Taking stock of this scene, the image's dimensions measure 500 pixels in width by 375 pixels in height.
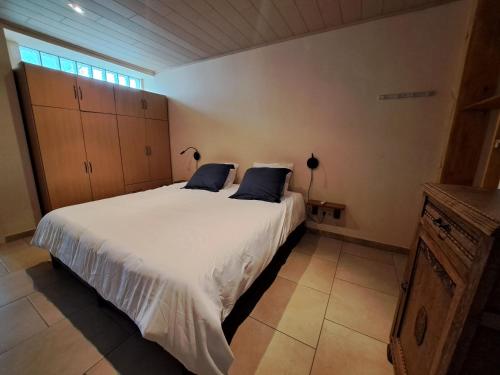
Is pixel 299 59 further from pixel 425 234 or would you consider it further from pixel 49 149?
pixel 49 149

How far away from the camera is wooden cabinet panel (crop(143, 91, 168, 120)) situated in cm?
331

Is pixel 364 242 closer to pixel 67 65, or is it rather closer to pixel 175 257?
pixel 175 257

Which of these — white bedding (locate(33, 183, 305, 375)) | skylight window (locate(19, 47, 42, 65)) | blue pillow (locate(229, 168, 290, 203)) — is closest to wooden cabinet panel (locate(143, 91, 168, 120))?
skylight window (locate(19, 47, 42, 65))

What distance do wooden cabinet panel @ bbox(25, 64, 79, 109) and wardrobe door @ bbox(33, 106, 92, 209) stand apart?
0.08m

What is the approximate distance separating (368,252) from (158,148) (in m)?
3.53

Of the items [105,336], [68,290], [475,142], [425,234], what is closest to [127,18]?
[68,290]

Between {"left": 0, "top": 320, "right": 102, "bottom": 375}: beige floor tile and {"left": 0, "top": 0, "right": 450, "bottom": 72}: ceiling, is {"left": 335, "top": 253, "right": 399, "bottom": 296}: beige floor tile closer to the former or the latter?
{"left": 0, "top": 320, "right": 102, "bottom": 375}: beige floor tile

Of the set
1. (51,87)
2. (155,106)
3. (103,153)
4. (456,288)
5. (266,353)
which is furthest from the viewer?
(155,106)

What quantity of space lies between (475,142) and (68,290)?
3.37 metres

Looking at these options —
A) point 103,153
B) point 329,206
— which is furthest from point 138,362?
point 103,153

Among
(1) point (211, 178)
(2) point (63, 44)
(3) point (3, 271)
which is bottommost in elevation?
(3) point (3, 271)

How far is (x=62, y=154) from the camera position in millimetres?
2506

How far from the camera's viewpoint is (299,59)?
7.83 ft

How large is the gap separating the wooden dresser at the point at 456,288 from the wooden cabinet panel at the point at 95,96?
11.8 feet
